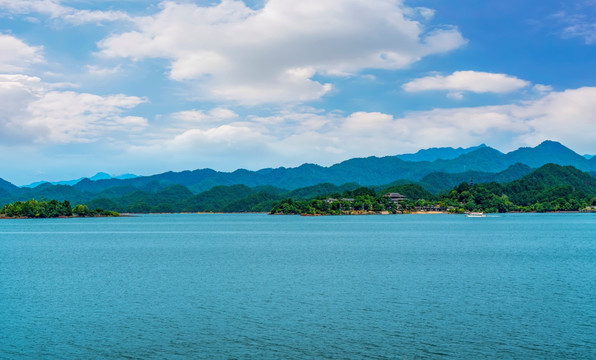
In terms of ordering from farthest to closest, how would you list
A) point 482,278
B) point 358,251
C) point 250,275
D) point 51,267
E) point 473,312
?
point 358,251 < point 51,267 < point 250,275 < point 482,278 < point 473,312

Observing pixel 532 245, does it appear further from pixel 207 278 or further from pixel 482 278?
pixel 207 278

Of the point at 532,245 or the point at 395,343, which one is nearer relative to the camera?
the point at 395,343

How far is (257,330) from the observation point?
96.1ft

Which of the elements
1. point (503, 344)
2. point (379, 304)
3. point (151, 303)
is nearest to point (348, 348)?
point (503, 344)

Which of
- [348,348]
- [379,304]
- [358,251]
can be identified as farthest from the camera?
[358,251]

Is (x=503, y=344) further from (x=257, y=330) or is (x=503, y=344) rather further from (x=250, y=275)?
(x=250, y=275)

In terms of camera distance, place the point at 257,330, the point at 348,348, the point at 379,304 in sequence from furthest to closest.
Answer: the point at 379,304
the point at 257,330
the point at 348,348

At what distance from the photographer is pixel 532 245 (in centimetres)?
8225

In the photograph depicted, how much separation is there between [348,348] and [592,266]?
40840mm

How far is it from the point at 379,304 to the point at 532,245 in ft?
187

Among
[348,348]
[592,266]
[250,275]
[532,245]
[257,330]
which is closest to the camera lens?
[348,348]

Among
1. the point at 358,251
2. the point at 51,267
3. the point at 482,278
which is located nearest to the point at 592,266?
the point at 482,278

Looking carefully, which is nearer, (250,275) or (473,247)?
(250,275)

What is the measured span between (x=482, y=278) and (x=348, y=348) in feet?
84.2
